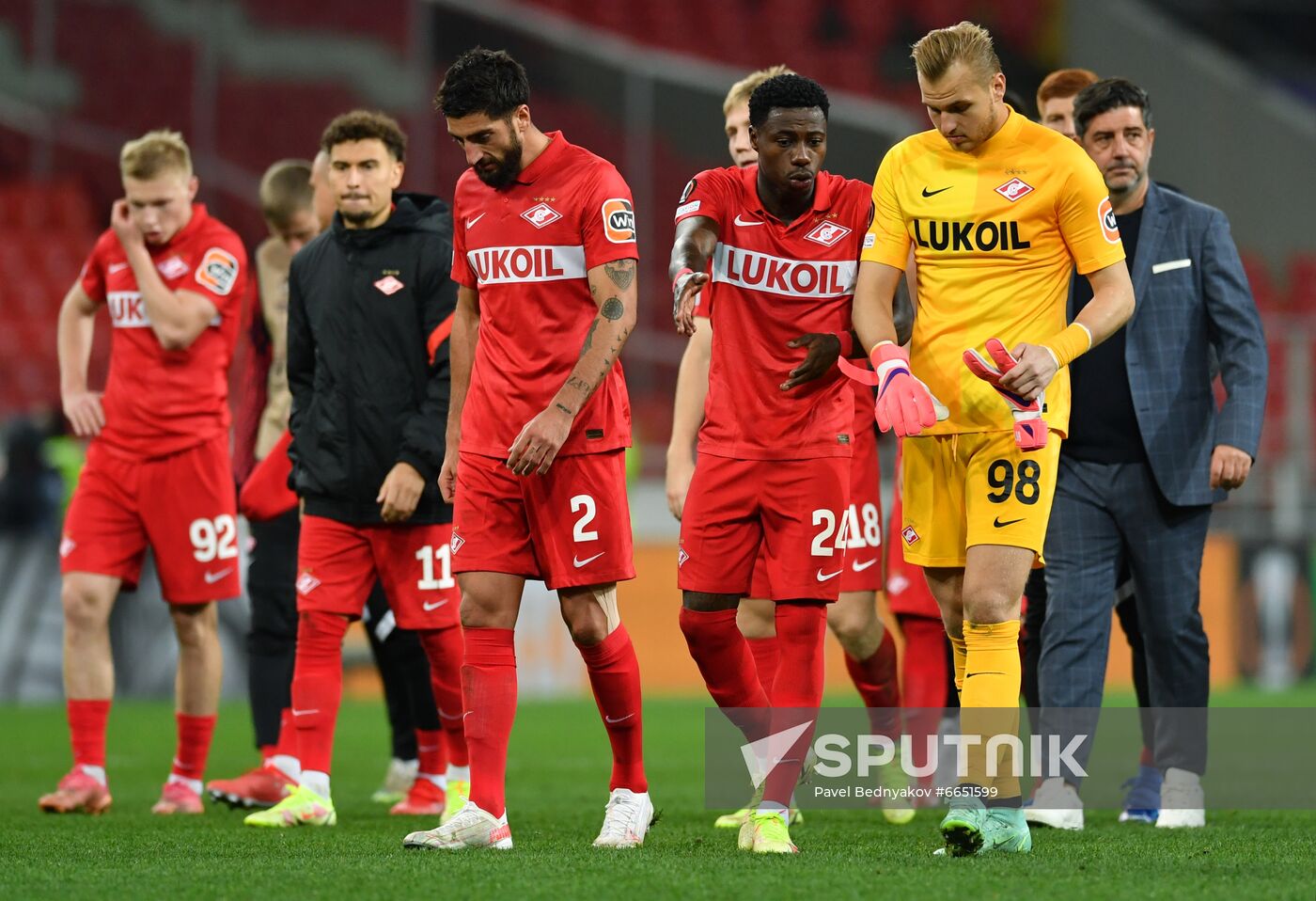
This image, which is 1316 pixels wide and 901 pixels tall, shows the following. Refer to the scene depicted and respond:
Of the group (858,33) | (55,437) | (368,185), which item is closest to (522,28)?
(858,33)

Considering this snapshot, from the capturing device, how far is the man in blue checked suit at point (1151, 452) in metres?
6.02

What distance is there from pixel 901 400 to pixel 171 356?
327 centimetres

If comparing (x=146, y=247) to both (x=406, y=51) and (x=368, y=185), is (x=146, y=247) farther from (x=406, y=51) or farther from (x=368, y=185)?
(x=406, y=51)

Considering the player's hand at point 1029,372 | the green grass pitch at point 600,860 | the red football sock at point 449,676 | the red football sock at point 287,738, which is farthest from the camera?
the red football sock at point 287,738

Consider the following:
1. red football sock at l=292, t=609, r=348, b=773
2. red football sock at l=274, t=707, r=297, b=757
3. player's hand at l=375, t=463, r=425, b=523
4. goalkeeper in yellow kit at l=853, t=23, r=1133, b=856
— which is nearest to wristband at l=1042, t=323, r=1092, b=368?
goalkeeper in yellow kit at l=853, t=23, r=1133, b=856

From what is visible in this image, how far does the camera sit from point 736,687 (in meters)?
5.49

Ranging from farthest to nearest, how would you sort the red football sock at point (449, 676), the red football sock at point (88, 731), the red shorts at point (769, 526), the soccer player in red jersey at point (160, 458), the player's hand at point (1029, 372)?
the soccer player in red jersey at point (160, 458)
the red football sock at point (88, 731)
the red football sock at point (449, 676)
the red shorts at point (769, 526)
the player's hand at point (1029, 372)

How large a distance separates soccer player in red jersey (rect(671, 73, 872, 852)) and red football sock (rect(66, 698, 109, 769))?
8.14 ft

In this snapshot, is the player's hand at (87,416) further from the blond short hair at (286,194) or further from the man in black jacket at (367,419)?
the blond short hair at (286,194)

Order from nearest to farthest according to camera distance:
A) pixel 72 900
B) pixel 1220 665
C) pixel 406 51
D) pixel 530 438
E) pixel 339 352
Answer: pixel 72 900
pixel 530 438
pixel 339 352
pixel 1220 665
pixel 406 51

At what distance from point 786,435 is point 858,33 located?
16537 mm

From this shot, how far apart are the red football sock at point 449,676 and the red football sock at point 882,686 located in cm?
139

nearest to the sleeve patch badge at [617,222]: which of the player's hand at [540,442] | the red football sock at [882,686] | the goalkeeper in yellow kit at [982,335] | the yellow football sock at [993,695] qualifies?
the player's hand at [540,442]

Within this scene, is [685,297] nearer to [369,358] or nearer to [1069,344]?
[1069,344]
